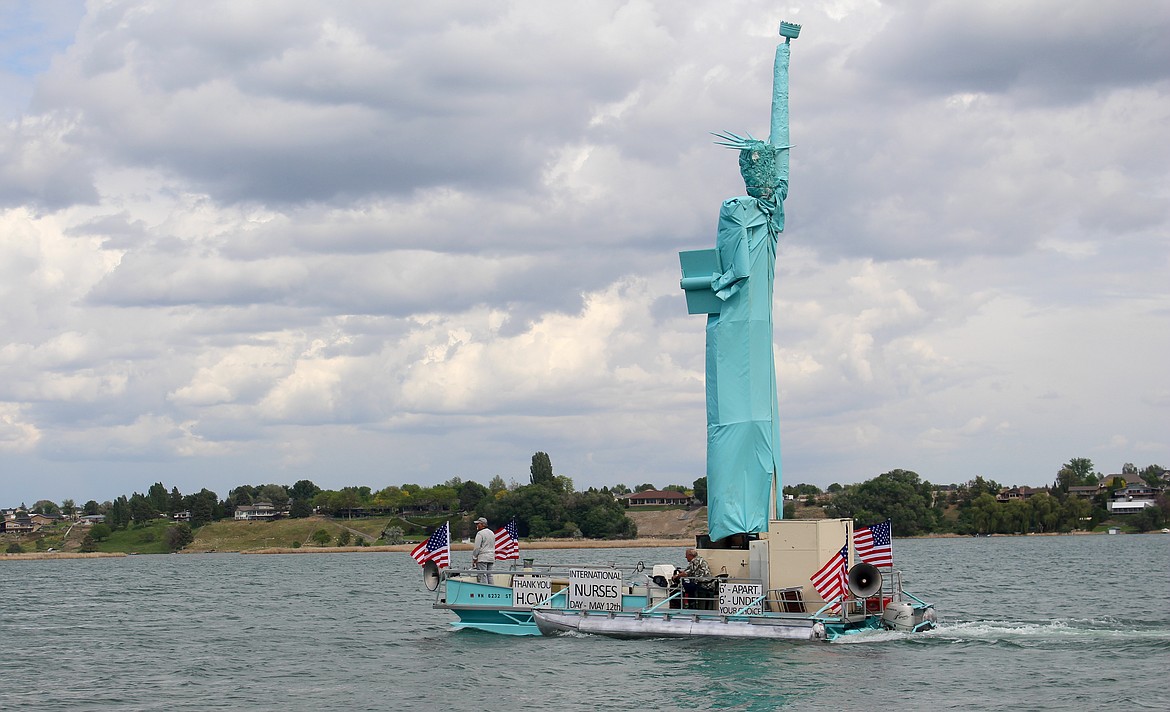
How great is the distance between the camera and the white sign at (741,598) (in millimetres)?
37500

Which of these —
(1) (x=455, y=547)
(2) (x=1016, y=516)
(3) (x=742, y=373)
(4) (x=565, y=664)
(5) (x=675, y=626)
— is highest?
(3) (x=742, y=373)

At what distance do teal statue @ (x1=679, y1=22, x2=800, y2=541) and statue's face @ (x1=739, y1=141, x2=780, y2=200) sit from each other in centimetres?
3

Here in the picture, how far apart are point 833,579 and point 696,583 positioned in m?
4.17

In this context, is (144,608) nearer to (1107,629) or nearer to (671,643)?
(671,643)

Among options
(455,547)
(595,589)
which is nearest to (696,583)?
(595,589)

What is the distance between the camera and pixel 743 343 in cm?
4322

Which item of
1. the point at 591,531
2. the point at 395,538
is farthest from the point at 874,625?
the point at 395,538

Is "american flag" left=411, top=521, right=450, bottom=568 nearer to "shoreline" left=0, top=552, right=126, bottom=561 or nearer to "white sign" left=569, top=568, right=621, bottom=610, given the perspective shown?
"white sign" left=569, top=568, right=621, bottom=610

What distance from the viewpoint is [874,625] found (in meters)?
38.1

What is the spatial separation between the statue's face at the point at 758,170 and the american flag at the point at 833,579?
40.7ft

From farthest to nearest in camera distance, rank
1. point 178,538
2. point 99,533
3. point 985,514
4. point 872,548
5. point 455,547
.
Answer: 1. point 99,533
2. point 178,538
3. point 985,514
4. point 455,547
5. point 872,548

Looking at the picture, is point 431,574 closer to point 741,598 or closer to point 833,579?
point 741,598

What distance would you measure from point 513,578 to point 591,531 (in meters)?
115

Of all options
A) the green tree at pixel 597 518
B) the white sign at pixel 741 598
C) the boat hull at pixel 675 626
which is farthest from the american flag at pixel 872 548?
the green tree at pixel 597 518
